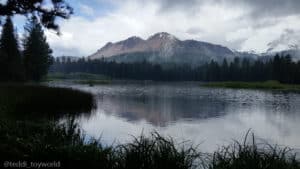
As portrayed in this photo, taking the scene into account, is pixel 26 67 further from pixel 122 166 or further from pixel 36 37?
pixel 122 166

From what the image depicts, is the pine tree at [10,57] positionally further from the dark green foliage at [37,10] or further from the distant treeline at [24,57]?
Result: the dark green foliage at [37,10]

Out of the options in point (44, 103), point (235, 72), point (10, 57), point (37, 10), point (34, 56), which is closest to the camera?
point (37, 10)

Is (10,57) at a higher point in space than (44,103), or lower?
higher

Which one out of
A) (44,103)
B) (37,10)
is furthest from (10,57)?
(37,10)

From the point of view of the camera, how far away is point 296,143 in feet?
51.9

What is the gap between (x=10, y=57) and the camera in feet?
186

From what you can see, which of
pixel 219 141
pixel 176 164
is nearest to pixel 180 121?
pixel 219 141

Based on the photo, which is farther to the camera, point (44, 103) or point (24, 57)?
point (24, 57)

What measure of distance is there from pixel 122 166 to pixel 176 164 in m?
1.39

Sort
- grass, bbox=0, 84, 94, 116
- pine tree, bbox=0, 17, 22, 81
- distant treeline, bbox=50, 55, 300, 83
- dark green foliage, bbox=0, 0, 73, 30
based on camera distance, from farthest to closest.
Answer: distant treeline, bbox=50, 55, 300, 83
pine tree, bbox=0, 17, 22, 81
grass, bbox=0, 84, 94, 116
dark green foliage, bbox=0, 0, 73, 30

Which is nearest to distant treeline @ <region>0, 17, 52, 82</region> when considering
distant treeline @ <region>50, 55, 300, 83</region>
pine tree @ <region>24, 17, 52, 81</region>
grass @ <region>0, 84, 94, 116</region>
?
pine tree @ <region>24, 17, 52, 81</region>

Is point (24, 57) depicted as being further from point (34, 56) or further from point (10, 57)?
point (10, 57)

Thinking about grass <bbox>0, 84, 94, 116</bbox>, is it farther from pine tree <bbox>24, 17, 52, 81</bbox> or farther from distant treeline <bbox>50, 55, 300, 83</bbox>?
distant treeline <bbox>50, 55, 300, 83</bbox>

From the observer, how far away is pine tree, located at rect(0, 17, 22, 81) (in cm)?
5481
